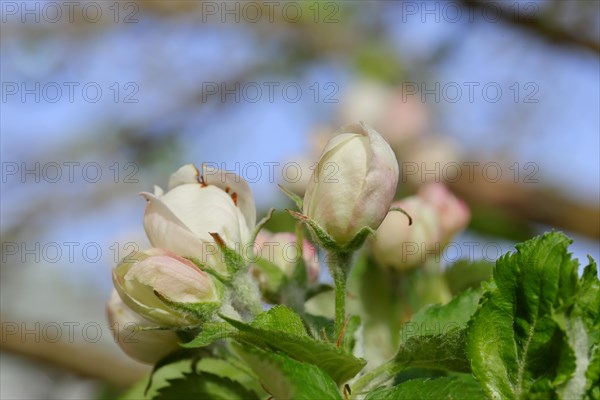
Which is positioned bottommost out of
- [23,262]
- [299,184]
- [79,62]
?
[23,262]

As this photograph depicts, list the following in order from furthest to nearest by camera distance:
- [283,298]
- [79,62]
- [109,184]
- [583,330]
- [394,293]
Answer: [79,62] < [109,184] < [394,293] < [283,298] < [583,330]

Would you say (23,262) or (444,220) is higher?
(444,220)

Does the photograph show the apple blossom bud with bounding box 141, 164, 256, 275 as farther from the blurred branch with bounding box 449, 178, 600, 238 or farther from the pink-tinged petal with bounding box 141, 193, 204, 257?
the blurred branch with bounding box 449, 178, 600, 238

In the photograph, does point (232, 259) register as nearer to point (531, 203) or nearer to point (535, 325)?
point (535, 325)

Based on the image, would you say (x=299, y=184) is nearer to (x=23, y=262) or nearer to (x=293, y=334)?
(x=293, y=334)

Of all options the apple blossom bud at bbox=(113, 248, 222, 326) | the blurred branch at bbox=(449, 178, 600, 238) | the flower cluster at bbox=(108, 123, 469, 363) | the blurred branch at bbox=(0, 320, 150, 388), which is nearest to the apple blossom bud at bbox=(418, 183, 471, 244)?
the flower cluster at bbox=(108, 123, 469, 363)

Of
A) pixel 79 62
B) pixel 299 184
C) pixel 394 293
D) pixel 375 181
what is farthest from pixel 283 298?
pixel 79 62
